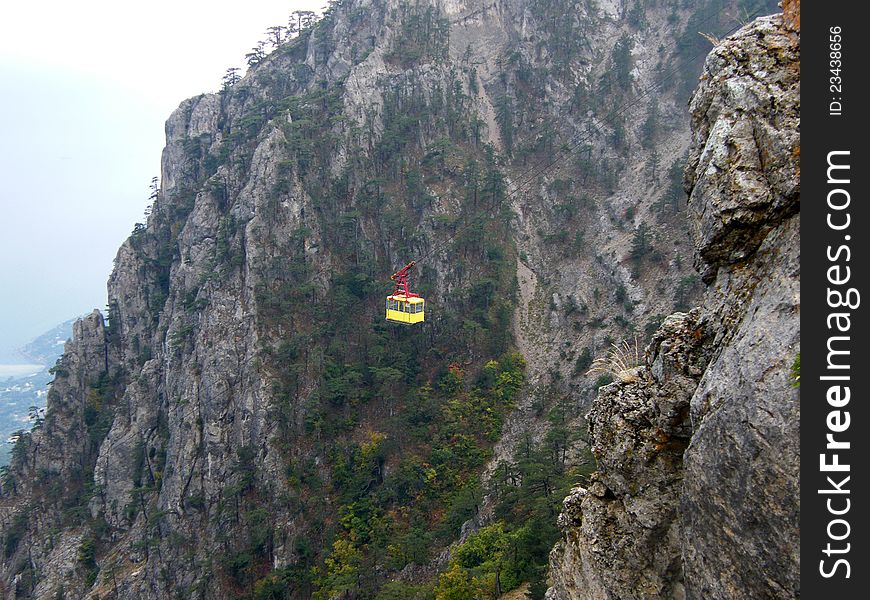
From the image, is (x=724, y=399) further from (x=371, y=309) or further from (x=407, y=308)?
(x=371, y=309)

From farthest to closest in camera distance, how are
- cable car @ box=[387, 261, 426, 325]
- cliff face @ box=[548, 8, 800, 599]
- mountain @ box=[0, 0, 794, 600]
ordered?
mountain @ box=[0, 0, 794, 600], cable car @ box=[387, 261, 426, 325], cliff face @ box=[548, 8, 800, 599]

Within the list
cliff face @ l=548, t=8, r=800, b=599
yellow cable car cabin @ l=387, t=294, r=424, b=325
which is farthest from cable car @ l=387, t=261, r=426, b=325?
cliff face @ l=548, t=8, r=800, b=599

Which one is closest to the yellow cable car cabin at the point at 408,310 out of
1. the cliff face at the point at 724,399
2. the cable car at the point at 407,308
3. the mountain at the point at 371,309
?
the cable car at the point at 407,308

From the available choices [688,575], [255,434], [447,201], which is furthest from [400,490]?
[688,575]

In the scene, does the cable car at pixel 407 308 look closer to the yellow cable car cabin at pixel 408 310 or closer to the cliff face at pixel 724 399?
the yellow cable car cabin at pixel 408 310

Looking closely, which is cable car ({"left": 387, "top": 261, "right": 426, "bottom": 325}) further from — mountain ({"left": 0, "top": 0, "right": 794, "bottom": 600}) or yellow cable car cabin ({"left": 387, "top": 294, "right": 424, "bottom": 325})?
mountain ({"left": 0, "top": 0, "right": 794, "bottom": 600})

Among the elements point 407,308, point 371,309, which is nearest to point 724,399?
point 407,308
